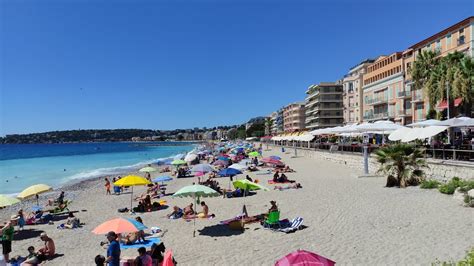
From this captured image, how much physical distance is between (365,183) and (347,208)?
642 centimetres

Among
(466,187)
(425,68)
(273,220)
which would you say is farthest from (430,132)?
(425,68)

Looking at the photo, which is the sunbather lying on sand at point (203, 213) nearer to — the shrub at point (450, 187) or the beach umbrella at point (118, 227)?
the beach umbrella at point (118, 227)

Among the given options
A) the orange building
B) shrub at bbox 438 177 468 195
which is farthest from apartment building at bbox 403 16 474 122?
shrub at bbox 438 177 468 195

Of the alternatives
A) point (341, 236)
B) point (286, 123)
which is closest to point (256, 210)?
point (341, 236)

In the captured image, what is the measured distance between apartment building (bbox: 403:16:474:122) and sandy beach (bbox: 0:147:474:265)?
22645mm

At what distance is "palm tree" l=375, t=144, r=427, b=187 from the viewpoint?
56.4 feet

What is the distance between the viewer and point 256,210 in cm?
1527

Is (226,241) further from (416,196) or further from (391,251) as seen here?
(416,196)

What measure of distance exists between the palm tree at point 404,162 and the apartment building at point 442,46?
1819 centimetres

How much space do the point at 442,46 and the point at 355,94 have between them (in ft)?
97.8

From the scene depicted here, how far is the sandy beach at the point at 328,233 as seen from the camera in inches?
353

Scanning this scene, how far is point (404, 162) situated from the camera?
17.3m

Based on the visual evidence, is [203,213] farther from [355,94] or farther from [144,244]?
[355,94]

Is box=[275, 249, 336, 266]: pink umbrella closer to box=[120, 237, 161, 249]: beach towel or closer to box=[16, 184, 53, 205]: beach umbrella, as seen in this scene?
box=[120, 237, 161, 249]: beach towel
